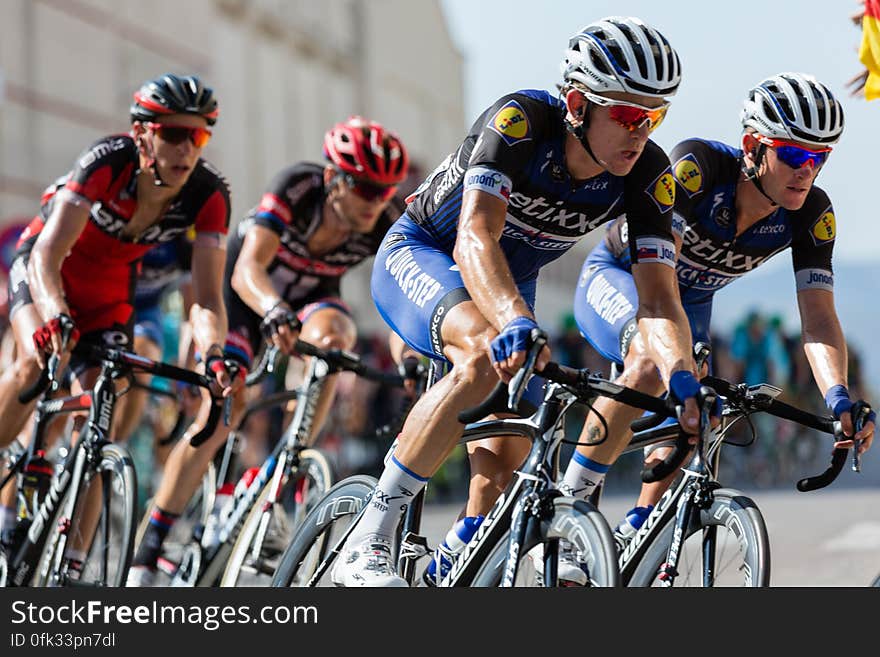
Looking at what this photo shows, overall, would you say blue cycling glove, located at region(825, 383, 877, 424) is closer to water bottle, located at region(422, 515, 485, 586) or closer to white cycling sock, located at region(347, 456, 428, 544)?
water bottle, located at region(422, 515, 485, 586)

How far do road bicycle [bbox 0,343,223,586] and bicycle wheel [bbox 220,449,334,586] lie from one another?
617mm

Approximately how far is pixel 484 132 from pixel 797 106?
4.50ft

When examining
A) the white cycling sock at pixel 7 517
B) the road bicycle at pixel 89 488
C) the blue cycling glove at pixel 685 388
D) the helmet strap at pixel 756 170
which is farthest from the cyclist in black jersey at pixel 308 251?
the blue cycling glove at pixel 685 388

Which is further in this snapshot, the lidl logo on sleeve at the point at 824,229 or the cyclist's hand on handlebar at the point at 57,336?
the cyclist's hand on handlebar at the point at 57,336

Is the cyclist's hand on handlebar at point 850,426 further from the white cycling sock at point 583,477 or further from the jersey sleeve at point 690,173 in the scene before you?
the jersey sleeve at point 690,173

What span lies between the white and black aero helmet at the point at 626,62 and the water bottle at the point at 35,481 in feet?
11.1

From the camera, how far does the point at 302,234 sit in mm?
7332

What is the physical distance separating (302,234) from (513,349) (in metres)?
3.70

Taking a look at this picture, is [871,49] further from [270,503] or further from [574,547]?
[270,503]

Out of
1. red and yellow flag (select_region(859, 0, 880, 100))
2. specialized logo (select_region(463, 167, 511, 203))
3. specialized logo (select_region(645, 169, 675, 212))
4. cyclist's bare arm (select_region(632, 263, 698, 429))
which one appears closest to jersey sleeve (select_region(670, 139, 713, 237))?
specialized logo (select_region(645, 169, 675, 212))

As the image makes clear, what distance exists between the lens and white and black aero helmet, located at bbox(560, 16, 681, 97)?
14.4ft

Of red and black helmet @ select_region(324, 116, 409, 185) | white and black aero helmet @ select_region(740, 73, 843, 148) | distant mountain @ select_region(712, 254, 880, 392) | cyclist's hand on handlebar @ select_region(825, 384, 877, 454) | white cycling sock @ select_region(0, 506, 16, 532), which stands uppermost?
distant mountain @ select_region(712, 254, 880, 392)

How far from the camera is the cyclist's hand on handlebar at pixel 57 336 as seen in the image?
5.71 metres

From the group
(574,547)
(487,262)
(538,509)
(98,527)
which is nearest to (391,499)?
(538,509)
